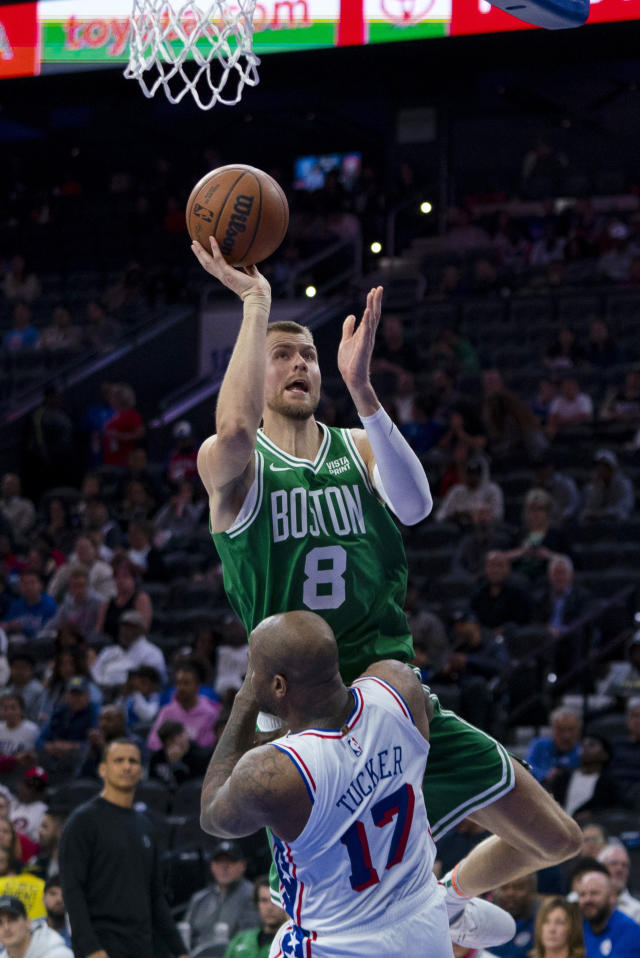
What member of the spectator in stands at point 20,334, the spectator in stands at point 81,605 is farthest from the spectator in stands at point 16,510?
the spectator in stands at point 20,334

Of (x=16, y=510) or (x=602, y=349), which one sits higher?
(x=602, y=349)

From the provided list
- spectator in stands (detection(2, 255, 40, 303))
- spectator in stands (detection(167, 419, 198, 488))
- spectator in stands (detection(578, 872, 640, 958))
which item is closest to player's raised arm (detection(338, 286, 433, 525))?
spectator in stands (detection(578, 872, 640, 958))

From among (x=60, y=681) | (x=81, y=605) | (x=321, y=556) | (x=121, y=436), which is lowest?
(x=60, y=681)

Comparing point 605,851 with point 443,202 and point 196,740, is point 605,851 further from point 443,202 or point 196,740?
point 443,202

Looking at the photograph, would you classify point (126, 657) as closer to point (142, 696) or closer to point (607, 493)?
point (142, 696)

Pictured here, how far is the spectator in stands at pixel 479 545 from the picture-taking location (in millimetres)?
12648

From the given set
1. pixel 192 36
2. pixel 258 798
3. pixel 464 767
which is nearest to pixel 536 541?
pixel 192 36

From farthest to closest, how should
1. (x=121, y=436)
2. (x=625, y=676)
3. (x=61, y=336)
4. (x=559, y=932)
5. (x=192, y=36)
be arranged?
1. (x=61, y=336)
2. (x=121, y=436)
3. (x=625, y=676)
4. (x=559, y=932)
5. (x=192, y=36)

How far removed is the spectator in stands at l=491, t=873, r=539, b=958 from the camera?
25.8ft

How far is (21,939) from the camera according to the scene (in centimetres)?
823

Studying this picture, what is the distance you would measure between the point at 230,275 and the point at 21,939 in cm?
488

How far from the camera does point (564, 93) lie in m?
22.8

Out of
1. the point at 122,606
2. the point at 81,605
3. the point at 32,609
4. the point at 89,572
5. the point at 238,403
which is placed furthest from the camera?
the point at 32,609

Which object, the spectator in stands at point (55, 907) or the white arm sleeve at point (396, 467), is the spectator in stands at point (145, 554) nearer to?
the spectator in stands at point (55, 907)
